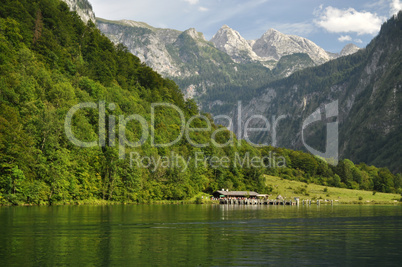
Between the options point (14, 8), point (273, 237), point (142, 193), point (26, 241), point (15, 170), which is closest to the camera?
point (26, 241)

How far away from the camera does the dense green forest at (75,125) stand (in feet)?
300

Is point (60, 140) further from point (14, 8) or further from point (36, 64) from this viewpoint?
point (14, 8)

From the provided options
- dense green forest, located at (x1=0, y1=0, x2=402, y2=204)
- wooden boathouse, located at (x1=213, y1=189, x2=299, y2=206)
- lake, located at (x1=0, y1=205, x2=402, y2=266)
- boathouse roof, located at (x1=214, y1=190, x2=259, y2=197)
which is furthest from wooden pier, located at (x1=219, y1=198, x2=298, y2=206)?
lake, located at (x1=0, y1=205, x2=402, y2=266)

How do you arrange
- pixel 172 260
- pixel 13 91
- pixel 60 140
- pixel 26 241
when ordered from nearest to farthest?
1. pixel 172 260
2. pixel 26 241
3. pixel 13 91
4. pixel 60 140

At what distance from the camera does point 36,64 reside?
120 m

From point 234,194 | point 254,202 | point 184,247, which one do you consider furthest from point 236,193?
point 184,247

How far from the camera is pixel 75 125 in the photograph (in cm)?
11312

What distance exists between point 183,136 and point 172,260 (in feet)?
511

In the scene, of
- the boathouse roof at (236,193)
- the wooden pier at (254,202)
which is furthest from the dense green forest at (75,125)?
the wooden pier at (254,202)

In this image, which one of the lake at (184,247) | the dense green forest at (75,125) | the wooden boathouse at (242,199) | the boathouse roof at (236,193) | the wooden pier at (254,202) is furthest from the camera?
the boathouse roof at (236,193)

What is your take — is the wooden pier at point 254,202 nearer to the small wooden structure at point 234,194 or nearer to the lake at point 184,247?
the small wooden structure at point 234,194

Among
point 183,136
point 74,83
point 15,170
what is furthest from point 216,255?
point 183,136

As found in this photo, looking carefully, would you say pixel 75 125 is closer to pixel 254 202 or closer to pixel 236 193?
pixel 236 193

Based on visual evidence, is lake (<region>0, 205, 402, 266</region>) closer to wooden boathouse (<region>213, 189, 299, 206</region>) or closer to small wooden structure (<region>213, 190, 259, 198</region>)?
wooden boathouse (<region>213, 189, 299, 206</region>)
